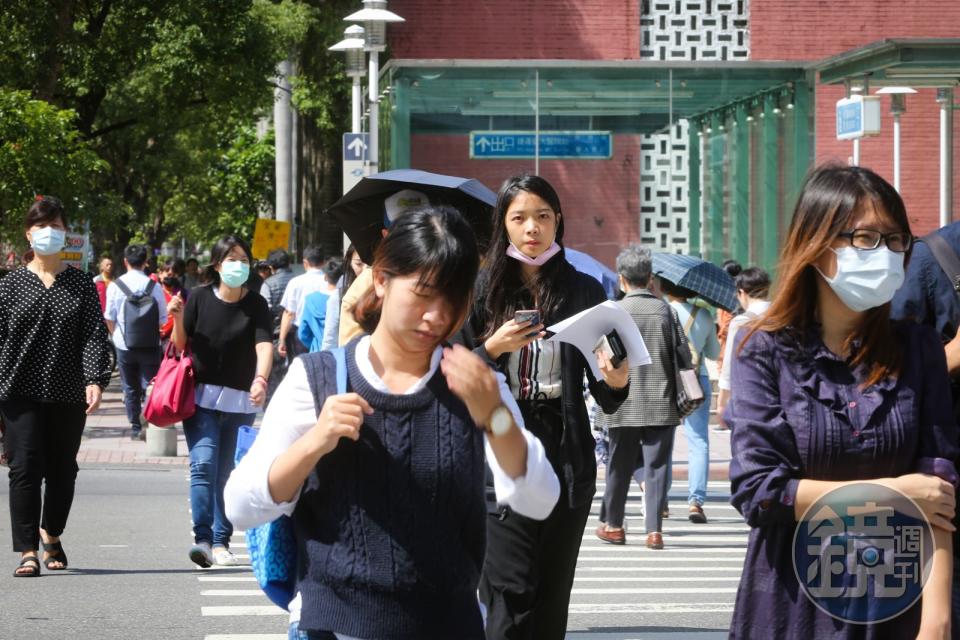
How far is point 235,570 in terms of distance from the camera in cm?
927

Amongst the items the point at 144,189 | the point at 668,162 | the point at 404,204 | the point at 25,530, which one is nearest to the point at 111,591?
the point at 25,530

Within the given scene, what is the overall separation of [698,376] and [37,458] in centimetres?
518

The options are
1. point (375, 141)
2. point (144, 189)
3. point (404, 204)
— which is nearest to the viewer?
point (404, 204)

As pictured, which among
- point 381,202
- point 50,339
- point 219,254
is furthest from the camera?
point 219,254

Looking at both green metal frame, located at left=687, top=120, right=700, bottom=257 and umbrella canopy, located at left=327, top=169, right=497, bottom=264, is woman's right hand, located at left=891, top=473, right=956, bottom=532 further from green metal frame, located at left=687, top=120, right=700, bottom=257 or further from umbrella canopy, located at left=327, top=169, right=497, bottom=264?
green metal frame, located at left=687, top=120, right=700, bottom=257

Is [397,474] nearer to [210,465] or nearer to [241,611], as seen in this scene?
[241,611]

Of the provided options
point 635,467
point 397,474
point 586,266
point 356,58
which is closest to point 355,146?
point 356,58

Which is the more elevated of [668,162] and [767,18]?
[767,18]

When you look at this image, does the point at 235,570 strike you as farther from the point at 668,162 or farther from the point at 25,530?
the point at 668,162

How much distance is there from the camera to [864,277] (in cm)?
356

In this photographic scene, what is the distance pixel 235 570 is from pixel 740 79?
14.2 m

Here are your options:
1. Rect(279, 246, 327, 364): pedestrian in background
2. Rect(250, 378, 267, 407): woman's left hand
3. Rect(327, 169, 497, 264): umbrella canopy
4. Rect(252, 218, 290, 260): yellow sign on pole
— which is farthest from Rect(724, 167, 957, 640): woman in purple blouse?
Rect(252, 218, 290, 260): yellow sign on pole

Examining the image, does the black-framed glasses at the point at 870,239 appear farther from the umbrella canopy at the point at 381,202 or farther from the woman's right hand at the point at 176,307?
the woman's right hand at the point at 176,307

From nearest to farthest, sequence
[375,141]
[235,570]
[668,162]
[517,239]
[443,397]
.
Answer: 1. [443,397]
2. [517,239]
3. [235,570]
4. [375,141]
5. [668,162]
